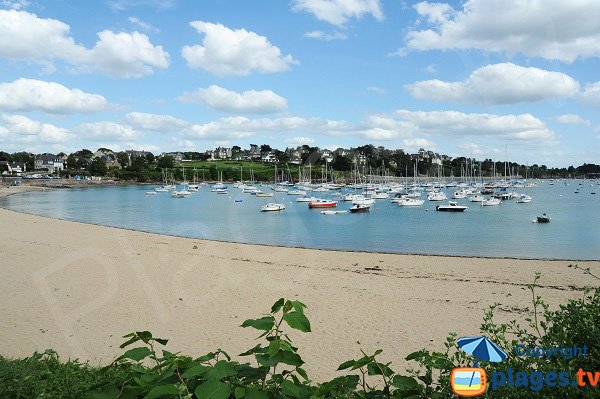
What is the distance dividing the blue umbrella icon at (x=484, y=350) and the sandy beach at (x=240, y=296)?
267 inches

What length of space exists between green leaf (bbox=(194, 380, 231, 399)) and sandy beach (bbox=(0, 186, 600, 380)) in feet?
24.4

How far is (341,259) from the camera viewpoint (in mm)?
26047

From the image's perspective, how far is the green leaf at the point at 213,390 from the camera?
2090mm

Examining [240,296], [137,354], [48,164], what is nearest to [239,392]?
[137,354]

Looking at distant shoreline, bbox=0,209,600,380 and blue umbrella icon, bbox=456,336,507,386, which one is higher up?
blue umbrella icon, bbox=456,336,507,386

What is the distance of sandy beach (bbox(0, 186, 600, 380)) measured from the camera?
11.2 m

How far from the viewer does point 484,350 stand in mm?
2705

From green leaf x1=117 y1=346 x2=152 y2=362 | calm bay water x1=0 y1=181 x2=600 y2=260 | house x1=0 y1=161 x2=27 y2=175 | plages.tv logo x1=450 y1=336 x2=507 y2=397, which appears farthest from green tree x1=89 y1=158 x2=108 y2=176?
plages.tv logo x1=450 y1=336 x2=507 y2=397

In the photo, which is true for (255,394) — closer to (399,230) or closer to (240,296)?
(240,296)

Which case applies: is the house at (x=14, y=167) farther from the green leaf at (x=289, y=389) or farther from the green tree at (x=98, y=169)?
the green leaf at (x=289, y=389)

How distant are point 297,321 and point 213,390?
1.57 ft

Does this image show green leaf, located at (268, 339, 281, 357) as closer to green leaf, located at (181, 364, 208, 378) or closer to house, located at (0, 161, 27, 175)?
green leaf, located at (181, 364, 208, 378)

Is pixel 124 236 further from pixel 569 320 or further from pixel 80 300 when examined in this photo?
pixel 569 320

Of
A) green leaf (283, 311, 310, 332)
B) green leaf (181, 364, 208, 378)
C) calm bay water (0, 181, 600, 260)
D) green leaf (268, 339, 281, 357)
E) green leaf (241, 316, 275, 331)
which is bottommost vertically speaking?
calm bay water (0, 181, 600, 260)
